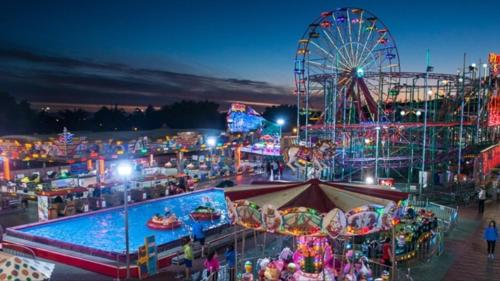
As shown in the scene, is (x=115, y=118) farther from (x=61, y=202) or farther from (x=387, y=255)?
(x=387, y=255)

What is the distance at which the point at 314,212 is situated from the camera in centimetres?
595

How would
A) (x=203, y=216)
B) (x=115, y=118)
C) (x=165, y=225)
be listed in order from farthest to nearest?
(x=115, y=118) → (x=203, y=216) → (x=165, y=225)

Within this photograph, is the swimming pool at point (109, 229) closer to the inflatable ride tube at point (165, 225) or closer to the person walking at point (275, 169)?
the inflatable ride tube at point (165, 225)

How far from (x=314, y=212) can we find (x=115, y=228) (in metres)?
11.8

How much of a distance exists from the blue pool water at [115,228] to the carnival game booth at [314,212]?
6.78 metres

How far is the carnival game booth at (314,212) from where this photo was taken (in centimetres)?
598

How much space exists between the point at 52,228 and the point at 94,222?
1.61 m

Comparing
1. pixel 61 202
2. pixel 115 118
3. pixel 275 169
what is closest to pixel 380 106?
pixel 275 169

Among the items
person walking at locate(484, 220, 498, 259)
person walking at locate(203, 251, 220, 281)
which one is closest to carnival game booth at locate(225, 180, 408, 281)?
person walking at locate(203, 251, 220, 281)

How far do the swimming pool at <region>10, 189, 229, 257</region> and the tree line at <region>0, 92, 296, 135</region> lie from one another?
35601mm

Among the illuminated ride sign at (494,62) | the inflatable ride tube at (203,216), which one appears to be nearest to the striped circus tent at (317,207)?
the inflatable ride tube at (203,216)

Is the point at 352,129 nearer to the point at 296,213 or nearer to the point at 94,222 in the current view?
the point at 94,222

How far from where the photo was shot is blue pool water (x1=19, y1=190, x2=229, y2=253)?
13809 millimetres

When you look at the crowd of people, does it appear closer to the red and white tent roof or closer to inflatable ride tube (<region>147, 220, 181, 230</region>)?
inflatable ride tube (<region>147, 220, 181, 230</region>)
